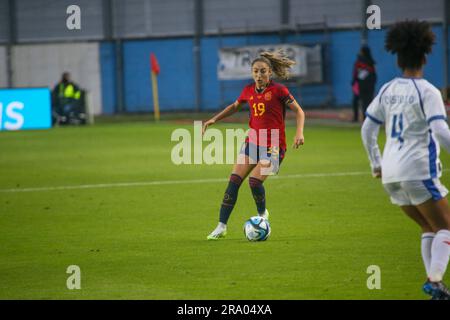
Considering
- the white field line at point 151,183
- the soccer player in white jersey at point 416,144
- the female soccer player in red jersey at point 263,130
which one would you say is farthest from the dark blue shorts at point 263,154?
the white field line at point 151,183

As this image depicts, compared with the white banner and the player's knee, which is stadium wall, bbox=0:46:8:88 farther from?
the player's knee

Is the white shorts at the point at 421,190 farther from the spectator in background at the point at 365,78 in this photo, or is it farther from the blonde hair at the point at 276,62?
the spectator in background at the point at 365,78

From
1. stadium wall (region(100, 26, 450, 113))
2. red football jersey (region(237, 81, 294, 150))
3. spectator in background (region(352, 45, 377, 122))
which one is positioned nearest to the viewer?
red football jersey (region(237, 81, 294, 150))

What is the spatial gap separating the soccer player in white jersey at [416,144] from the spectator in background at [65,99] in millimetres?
28000

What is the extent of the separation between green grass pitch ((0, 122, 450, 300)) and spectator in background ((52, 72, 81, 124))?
13.2 meters

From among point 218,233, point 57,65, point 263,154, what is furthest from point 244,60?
point 218,233

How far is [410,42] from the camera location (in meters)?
8.04

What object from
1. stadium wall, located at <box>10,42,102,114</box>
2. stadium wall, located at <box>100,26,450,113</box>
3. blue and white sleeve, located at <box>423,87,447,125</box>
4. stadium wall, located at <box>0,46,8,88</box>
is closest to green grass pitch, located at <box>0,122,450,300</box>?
blue and white sleeve, located at <box>423,87,447,125</box>

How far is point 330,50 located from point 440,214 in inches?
1320

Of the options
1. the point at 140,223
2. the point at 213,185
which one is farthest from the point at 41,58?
the point at 140,223

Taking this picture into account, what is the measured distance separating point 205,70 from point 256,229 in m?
32.4

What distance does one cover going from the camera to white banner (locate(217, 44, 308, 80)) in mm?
40406
